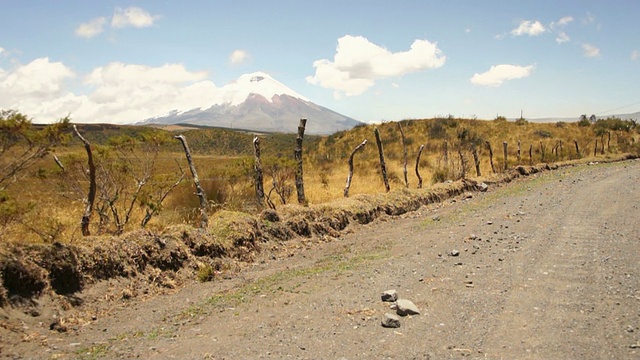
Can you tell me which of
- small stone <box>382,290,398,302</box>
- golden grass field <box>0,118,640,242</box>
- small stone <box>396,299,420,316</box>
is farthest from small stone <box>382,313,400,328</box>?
golden grass field <box>0,118,640,242</box>

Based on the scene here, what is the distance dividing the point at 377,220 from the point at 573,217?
5.23 meters

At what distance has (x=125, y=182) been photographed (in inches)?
Answer: 404

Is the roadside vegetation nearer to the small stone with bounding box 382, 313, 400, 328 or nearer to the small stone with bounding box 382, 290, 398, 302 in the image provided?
the small stone with bounding box 382, 290, 398, 302

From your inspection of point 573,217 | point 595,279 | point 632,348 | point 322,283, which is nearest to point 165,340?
point 322,283

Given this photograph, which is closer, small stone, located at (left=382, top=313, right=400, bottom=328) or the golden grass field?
small stone, located at (left=382, top=313, right=400, bottom=328)

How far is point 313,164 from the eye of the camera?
35.6 metres

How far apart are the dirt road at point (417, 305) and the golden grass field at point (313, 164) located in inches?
109

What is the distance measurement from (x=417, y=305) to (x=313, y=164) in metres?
30.3

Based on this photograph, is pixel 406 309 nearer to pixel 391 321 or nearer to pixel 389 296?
pixel 391 321

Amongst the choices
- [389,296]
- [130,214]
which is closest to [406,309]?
[389,296]

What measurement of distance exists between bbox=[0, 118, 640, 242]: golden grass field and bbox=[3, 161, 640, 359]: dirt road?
2.76 m

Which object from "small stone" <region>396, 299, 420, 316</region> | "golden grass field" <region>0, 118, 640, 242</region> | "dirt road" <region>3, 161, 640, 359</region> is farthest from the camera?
"golden grass field" <region>0, 118, 640, 242</region>

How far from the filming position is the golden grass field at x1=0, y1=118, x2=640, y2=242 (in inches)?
343

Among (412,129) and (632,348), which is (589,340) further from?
(412,129)
